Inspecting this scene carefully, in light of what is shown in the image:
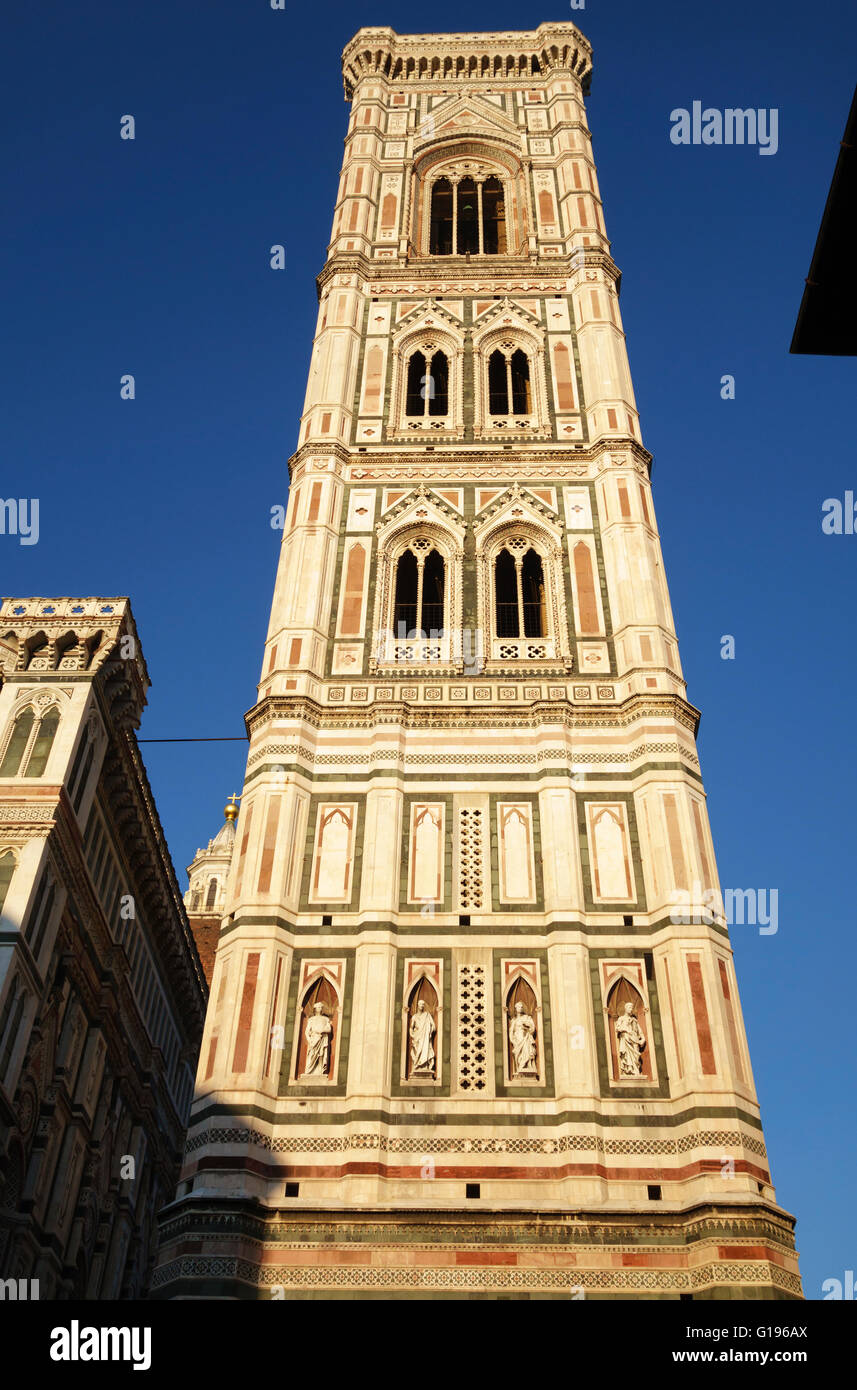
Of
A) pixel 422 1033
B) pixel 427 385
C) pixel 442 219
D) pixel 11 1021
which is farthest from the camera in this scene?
pixel 442 219

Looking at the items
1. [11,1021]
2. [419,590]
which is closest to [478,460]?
[419,590]

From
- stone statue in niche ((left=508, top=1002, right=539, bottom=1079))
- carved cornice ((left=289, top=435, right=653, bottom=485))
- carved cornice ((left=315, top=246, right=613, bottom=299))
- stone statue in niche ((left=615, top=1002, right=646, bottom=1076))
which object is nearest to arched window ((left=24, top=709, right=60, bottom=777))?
carved cornice ((left=289, top=435, right=653, bottom=485))

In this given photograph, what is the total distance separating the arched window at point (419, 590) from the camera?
20.9 m

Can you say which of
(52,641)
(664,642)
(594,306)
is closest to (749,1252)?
(664,642)

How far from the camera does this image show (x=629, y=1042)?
15391 millimetres

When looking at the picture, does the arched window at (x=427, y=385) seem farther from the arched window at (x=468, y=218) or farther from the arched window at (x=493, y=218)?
the arched window at (x=468, y=218)

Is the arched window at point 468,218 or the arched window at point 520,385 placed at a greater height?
the arched window at point 468,218

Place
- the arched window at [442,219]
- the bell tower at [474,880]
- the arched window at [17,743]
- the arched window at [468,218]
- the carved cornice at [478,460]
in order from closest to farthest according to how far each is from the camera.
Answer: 1. the bell tower at [474,880]
2. the arched window at [17,743]
3. the carved cornice at [478,460]
4. the arched window at [442,219]
5. the arched window at [468,218]

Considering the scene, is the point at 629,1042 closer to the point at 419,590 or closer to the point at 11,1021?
the point at 11,1021

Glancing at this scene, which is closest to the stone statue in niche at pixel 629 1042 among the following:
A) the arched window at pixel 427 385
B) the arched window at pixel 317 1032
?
the arched window at pixel 317 1032

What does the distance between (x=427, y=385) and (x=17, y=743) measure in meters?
10.5

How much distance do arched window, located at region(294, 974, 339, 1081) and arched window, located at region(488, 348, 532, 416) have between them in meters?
12.1

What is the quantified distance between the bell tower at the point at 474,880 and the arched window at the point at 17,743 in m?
2.97

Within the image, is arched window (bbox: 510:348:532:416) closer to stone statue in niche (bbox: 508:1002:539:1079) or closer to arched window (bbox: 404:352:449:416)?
arched window (bbox: 404:352:449:416)
